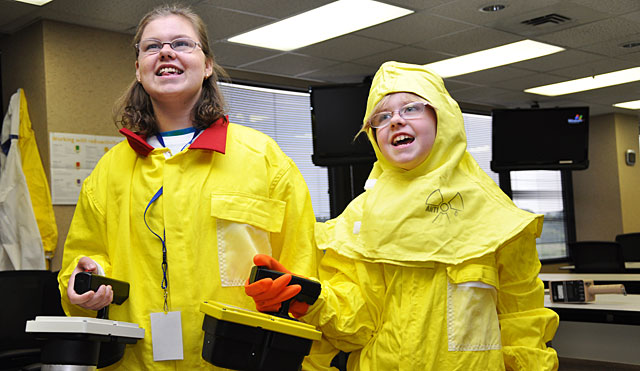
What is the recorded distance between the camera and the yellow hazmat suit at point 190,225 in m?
1.48

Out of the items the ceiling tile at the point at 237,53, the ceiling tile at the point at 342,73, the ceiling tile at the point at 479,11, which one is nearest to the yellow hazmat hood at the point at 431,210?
the ceiling tile at the point at 479,11

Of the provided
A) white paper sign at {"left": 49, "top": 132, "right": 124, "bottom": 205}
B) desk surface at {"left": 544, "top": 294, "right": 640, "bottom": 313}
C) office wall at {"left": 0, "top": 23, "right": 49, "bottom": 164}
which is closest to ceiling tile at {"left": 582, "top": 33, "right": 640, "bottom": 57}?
desk surface at {"left": 544, "top": 294, "right": 640, "bottom": 313}

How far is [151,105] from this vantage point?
1685mm

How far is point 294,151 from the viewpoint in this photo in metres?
6.78

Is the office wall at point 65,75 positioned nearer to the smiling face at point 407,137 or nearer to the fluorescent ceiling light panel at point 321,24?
the fluorescent ceiling light panel at point 321,24

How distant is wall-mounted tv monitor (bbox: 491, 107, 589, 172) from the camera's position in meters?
6.82

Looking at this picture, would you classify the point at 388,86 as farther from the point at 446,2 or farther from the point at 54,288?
the point at 446,2

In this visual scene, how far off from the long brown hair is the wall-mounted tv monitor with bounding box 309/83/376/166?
11.6 ft

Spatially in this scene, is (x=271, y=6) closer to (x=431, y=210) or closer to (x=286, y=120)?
(x=286, y=120)

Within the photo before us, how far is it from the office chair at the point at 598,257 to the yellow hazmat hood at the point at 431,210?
4.84 m

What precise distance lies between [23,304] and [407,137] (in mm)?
2850

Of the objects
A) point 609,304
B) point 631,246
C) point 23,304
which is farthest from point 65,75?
point 631,246

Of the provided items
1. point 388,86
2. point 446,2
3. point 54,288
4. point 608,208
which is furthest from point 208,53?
point 608,208

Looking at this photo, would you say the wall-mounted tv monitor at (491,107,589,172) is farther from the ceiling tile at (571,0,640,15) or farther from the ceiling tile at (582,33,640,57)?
the ceiling tile at (571,0,640,15)
